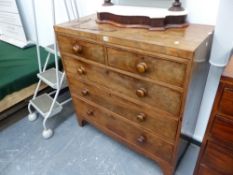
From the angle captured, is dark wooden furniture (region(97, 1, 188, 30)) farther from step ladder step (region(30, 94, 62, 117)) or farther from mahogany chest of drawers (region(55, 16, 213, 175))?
step ladder step (region(30, 94, 62, 117))

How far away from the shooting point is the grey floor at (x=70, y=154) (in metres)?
1.36

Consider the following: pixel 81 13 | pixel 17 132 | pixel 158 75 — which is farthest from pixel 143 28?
pixel 17 132

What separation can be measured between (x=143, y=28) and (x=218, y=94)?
0.50m

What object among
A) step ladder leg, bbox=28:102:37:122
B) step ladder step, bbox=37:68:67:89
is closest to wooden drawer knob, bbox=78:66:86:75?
step ladder step, bbox=37:68:67:89

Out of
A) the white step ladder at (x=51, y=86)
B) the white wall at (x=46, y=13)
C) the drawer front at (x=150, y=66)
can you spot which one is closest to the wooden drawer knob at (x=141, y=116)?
the drawer front at (x=150, y=66)

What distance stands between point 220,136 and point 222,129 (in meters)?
0.04

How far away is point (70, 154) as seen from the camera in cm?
149

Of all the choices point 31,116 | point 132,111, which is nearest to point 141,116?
point 132,111

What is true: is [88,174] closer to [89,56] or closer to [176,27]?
[89,56]

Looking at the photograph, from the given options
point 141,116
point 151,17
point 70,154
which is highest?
point 151,17

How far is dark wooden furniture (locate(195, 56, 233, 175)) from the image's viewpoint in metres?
0.67

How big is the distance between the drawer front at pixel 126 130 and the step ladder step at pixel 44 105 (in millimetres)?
232

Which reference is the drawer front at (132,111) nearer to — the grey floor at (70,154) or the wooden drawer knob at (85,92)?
the wooden drawer knob at (85,92)

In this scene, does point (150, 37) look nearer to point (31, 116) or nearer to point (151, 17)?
point (151, 17)
